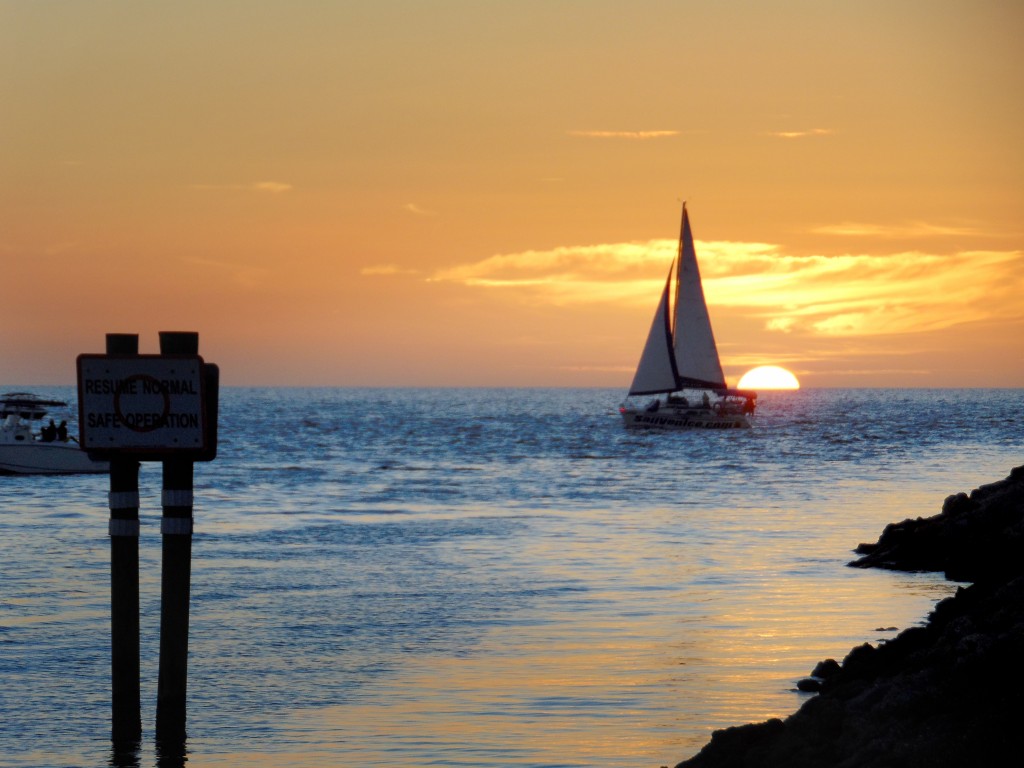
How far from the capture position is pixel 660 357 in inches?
3561

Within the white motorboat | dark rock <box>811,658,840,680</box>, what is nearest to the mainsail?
the white motorboat

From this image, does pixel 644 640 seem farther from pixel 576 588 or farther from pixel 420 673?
pixel 576 588

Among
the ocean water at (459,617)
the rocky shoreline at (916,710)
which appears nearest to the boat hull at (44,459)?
the ocean water at (459,617)

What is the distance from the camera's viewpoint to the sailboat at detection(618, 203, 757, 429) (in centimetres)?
9031

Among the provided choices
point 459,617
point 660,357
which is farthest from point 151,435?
point 660,357

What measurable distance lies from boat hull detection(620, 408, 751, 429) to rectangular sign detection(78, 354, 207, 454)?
83.9m

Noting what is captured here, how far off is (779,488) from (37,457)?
24364 millimetres

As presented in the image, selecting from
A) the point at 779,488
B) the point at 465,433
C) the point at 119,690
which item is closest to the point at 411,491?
the point at 779,488

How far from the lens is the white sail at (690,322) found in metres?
90.2

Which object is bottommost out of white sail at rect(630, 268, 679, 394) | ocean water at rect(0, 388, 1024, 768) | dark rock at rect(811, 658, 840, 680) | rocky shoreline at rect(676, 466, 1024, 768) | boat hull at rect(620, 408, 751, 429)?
ocean water at rect(0, 388, 1024, 768)

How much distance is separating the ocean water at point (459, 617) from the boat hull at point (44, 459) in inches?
226

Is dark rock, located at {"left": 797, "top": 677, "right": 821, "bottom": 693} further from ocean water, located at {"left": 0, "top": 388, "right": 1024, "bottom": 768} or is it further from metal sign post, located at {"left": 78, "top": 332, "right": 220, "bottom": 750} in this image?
metal sign post, located at {"left": 78, "top": 332, "right": 220, "bottom": 750}

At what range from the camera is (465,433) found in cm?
9456

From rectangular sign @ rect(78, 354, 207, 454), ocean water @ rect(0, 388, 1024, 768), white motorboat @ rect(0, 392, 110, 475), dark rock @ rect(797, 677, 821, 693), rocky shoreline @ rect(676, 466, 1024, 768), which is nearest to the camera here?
rocky shoreline @ rect(676, 466, 1024, 768)
